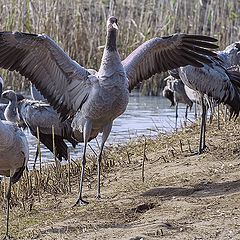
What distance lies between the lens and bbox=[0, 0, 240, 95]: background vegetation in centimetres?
1569

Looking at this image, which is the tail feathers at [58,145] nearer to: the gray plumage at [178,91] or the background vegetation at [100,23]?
the gray plumage at [178,91]

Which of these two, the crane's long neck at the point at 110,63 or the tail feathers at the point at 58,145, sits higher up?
the crane's long neck at the point at 110,63

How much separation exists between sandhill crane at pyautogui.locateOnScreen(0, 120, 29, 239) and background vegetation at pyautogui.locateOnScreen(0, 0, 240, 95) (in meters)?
8.02

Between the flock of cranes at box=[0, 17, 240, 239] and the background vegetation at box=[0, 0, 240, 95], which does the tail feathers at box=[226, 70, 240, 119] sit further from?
the background vegetation at box=[0, 0, 240, 95]

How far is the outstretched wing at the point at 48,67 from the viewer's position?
7.87m

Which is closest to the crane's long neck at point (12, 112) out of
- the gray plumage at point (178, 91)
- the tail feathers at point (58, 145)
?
the tail feathers at point (58, 145)

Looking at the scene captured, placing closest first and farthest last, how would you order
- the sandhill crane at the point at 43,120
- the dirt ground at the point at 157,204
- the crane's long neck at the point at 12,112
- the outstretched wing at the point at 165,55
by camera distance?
1. the dirt ground at the point at 157,204
2. the outstretched wing at the point at 165,55
3. the sandhill crane at the point at 43,120
4. the crane's long neck at the point at 12,112

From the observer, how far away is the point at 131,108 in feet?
52.6

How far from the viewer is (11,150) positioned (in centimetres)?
738

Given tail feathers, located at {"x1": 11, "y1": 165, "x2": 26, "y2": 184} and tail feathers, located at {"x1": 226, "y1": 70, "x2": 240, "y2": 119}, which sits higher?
tail feathers, located at {"x1": 226, "y1": 70, "x2": 240, "y2": 119}

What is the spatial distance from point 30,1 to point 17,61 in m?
7.47

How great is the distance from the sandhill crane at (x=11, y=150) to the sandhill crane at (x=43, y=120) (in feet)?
8.14

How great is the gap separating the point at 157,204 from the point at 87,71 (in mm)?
1718

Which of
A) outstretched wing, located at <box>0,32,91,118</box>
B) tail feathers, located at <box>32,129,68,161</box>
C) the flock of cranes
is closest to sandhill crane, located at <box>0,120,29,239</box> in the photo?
the flock of cranes
